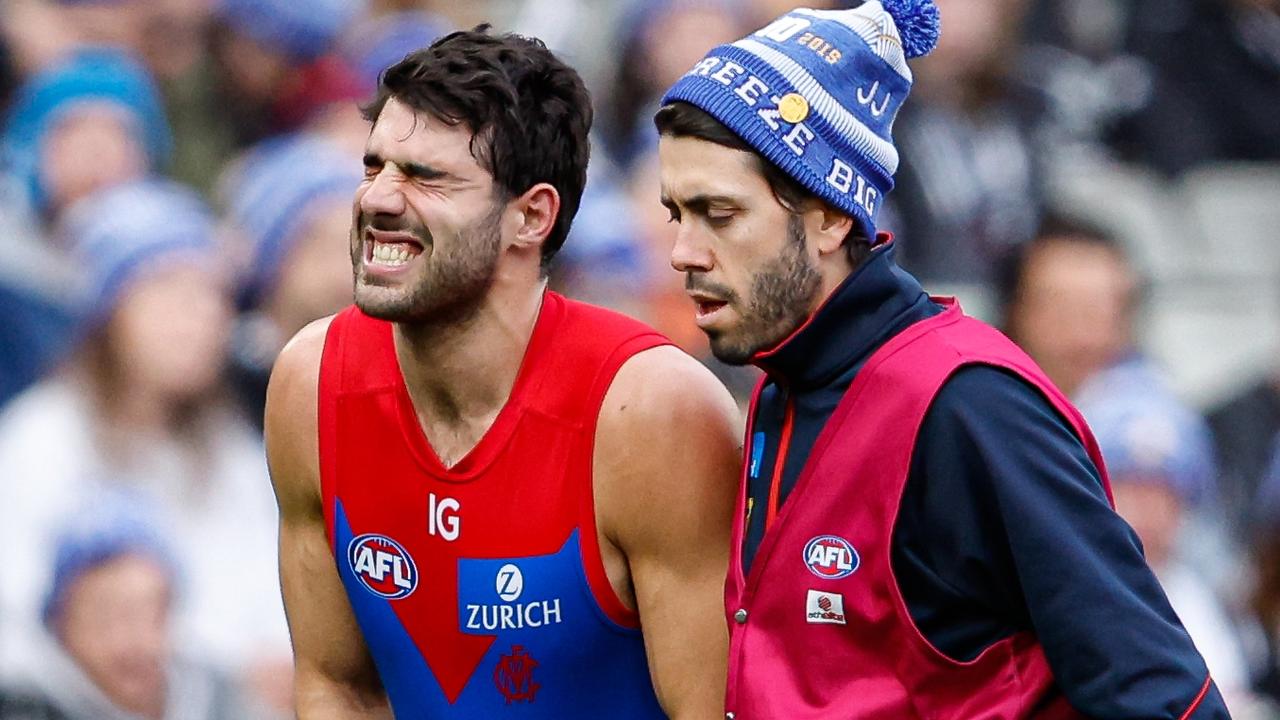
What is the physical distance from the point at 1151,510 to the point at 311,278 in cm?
267

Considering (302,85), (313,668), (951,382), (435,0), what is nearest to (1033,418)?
(951,382)

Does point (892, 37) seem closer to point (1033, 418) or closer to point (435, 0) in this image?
point (1033, 418)

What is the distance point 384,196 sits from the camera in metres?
3.57

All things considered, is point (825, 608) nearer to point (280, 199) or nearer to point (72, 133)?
point (280, 199)

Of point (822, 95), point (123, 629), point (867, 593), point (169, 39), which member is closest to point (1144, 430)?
point (123, 629)

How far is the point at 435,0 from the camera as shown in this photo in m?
7.75

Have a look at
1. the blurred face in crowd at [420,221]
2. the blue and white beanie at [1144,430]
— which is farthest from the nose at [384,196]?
the blue and white beanie at [1144,430]

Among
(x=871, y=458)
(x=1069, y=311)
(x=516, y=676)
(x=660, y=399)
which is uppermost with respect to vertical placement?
(x=871, y=458)

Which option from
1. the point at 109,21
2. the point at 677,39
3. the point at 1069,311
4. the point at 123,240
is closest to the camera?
the point at 123,240

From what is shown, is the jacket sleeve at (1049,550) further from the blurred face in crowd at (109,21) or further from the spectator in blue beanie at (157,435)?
the blurred face in crowd at (109,21)

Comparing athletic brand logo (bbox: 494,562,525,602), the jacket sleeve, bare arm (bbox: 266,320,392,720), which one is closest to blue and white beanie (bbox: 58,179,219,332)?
bare arm (bbox: 266,320,392,720)

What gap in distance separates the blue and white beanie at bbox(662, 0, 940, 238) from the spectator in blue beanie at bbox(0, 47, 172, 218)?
3484 millimetres

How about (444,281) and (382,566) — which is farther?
(382,566)

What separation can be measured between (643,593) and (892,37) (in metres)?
1.01
